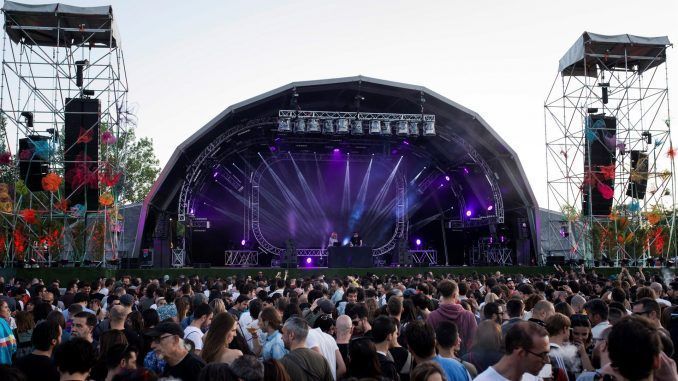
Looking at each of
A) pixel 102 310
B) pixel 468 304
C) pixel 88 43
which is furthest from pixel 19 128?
pixel 468 304

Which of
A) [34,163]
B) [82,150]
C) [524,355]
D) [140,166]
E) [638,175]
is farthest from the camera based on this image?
[140,166]

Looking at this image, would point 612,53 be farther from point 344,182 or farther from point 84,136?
point 84,136

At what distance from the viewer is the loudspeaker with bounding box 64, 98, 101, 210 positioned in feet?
77.9

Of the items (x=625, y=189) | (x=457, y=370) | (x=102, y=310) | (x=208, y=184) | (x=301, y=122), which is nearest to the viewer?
(x=457, y=370)

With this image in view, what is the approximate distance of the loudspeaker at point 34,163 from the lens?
77.5 feet

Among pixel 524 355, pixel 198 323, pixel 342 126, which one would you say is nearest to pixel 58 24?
pixel 342 126

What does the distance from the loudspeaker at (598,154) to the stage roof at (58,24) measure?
1921cm

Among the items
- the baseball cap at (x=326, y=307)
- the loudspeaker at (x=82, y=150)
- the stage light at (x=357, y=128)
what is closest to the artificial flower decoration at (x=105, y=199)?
the loudspeaker at (x=82, y=150)

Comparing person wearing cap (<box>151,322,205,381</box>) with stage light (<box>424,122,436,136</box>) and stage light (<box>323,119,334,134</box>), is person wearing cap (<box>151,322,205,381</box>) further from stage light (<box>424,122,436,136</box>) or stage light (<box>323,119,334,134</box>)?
stage light (<box>424,122,436,136</box>)

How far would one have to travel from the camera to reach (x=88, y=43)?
2642 cm

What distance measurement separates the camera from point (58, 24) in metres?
24.3

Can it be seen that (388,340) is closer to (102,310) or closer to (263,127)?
(102,310)

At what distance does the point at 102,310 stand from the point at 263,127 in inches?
820

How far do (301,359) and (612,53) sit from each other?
2743 cm
